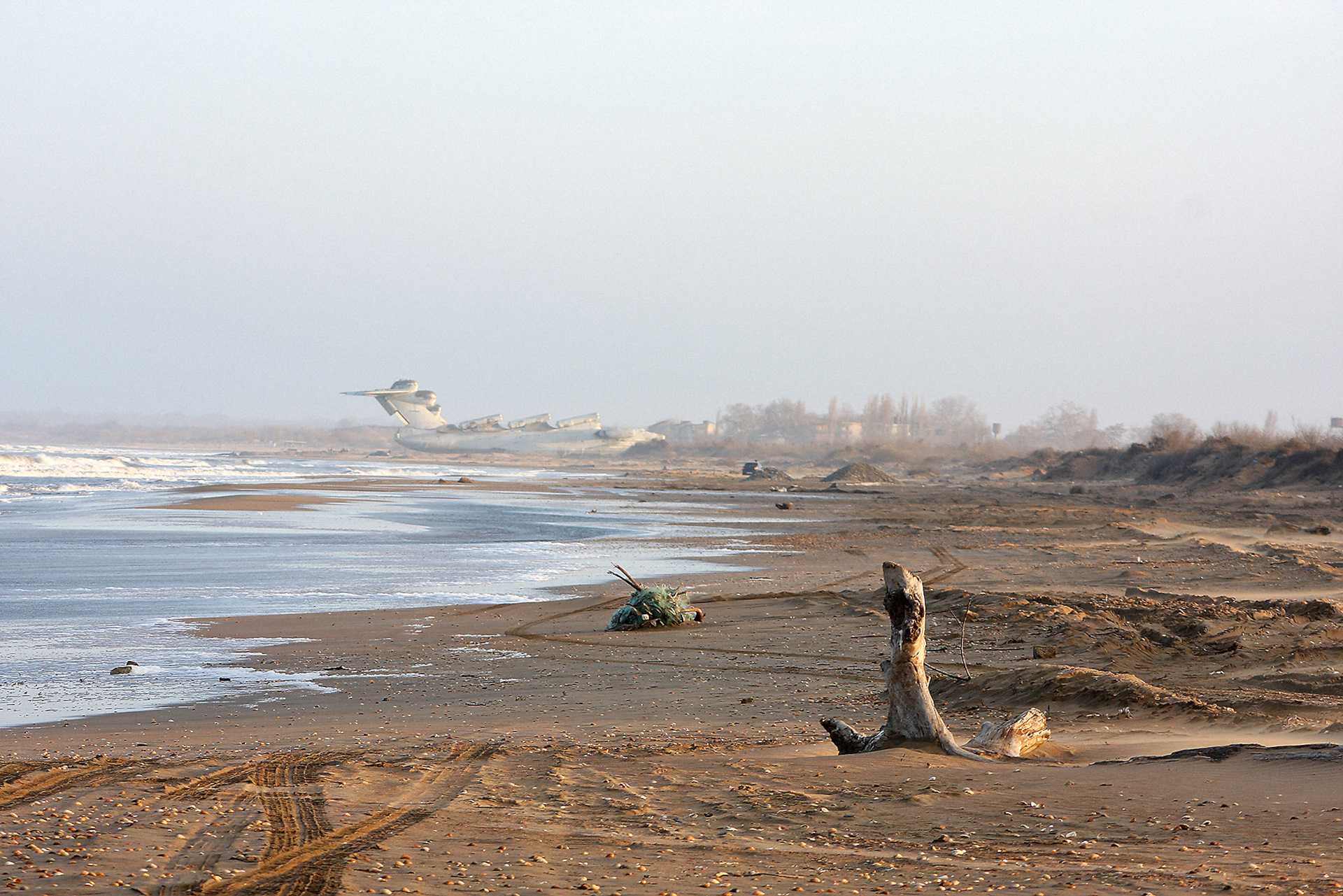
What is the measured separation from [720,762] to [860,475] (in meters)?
57.3

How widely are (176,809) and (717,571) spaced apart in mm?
13970

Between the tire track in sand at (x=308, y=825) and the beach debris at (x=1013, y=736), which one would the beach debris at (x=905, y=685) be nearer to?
the beach debris at (x=1013, y=736)

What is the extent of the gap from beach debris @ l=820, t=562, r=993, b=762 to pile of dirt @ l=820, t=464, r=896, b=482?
55575 mm

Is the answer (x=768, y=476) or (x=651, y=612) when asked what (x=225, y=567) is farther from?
(x=768, y=476)

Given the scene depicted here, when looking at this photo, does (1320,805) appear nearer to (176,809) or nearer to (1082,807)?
(1082,807)

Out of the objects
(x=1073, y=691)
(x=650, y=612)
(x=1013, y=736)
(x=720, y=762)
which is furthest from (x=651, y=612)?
(x=1013, y=736)

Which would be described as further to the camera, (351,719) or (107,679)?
(107,679)

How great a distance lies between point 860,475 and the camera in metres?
62.3

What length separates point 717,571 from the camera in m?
18.4

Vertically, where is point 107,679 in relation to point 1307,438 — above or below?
below

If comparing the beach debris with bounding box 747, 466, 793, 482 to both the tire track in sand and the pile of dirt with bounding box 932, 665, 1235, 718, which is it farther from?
the tire track in sand

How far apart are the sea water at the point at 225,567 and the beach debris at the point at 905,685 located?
16.7 feet

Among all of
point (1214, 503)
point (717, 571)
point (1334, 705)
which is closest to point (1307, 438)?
point (1214, 503)

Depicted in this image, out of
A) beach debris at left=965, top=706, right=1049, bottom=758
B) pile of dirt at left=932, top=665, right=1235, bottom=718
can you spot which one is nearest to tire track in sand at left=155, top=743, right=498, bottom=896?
beach debris at left=965, top=706, right=1049, bottom=758
